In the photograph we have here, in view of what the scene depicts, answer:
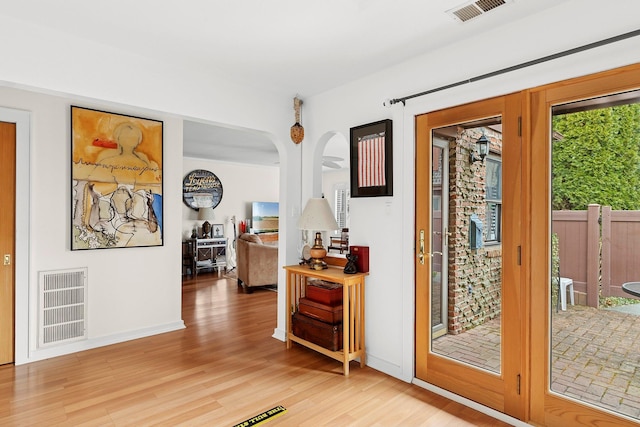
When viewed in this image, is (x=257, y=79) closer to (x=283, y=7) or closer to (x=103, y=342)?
(x=283, y=7)

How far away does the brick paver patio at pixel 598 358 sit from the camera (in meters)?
1.96

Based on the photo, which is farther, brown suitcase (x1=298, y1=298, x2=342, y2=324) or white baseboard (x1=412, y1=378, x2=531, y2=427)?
brown suitcase (x1=298, y1=298, x2=342, y2=324)

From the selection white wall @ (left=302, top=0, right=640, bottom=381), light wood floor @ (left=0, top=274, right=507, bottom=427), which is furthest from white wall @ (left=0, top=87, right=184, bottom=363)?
white wall @ (left=302, top=0, right=640, bottom=381)

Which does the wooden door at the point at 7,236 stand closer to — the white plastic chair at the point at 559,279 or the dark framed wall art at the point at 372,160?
the dark framed wall art at the point at 372,160

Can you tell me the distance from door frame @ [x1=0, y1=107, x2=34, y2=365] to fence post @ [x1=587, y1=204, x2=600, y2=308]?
429 cm

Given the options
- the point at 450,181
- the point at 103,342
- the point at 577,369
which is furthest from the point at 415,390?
the point at 103,342

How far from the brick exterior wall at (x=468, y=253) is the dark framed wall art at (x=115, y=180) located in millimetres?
3027

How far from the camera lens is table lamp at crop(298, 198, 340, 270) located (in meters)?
3.24

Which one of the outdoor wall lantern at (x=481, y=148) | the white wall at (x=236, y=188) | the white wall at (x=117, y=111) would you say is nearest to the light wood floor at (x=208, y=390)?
the white wall at (x=117, y=111)

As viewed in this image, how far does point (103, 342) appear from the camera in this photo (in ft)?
11.8

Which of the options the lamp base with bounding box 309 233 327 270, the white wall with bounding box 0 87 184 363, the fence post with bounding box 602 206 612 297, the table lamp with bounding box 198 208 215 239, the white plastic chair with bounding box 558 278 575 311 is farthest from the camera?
the table lamp with bounding box 198 208 215 239

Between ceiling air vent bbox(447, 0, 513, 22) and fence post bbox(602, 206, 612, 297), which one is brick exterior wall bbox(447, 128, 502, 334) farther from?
ceiling air vent bbox(447, 0, 513, 22)

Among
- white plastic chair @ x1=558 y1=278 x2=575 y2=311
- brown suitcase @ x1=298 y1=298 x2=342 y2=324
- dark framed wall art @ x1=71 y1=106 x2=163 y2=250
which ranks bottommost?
brown suitcase @ x1=298 y1=298 x2=342 y2=324

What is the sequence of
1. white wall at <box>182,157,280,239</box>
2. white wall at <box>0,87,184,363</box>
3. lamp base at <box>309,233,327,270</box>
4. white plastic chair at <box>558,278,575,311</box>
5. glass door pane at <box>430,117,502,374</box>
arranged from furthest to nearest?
white wall at <box>182,157,280,239</box> < lamp base at <box>309,233,327,270</box> < white wall at <box>0,87,184,363</box> < glass door pane at <box>430,117,502,374</box> < white plastic chair at <box>558,278,575,311</box>
